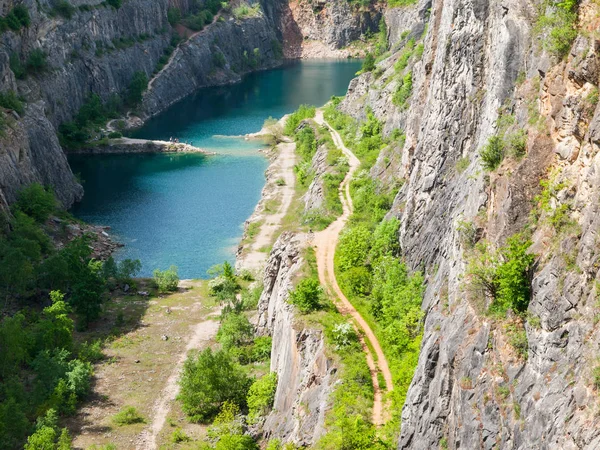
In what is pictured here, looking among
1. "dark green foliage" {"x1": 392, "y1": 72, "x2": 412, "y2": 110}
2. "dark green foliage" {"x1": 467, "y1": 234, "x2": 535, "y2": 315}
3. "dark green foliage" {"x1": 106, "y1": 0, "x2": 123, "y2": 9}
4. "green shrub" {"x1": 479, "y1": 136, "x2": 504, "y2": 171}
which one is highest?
"green shrub" {"x1": 479, "y1": 136, "x2": 504, "y2": 171}

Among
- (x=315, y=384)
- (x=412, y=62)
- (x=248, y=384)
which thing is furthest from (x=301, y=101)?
(x=315, y=384)

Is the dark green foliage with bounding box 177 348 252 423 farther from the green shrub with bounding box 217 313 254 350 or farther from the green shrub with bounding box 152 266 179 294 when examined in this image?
the green shrub with bounding box 152 266 179 294

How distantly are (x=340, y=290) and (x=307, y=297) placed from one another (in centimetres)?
449

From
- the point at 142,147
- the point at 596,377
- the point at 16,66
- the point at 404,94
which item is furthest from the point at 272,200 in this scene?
the point at 596,377

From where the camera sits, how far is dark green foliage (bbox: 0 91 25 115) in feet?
332

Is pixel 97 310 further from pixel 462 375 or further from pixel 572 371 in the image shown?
pixel 572 371

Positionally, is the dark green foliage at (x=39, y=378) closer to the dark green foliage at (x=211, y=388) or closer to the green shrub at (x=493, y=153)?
the dark green foliage at (x=211, y=388)

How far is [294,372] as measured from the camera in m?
51.8

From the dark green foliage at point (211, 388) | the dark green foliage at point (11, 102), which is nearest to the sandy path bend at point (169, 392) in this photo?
the dark green foliage at point (211, 388)

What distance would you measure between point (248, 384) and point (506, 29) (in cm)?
3210

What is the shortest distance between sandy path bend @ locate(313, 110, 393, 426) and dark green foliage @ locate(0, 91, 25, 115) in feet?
143

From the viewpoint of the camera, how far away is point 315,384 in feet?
157

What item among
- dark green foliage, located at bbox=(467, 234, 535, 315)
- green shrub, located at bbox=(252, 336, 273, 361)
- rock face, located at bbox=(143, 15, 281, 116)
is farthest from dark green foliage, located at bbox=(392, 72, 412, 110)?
rock face, located at bbox=(143, 15, 281, 116)

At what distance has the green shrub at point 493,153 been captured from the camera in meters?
35.8
